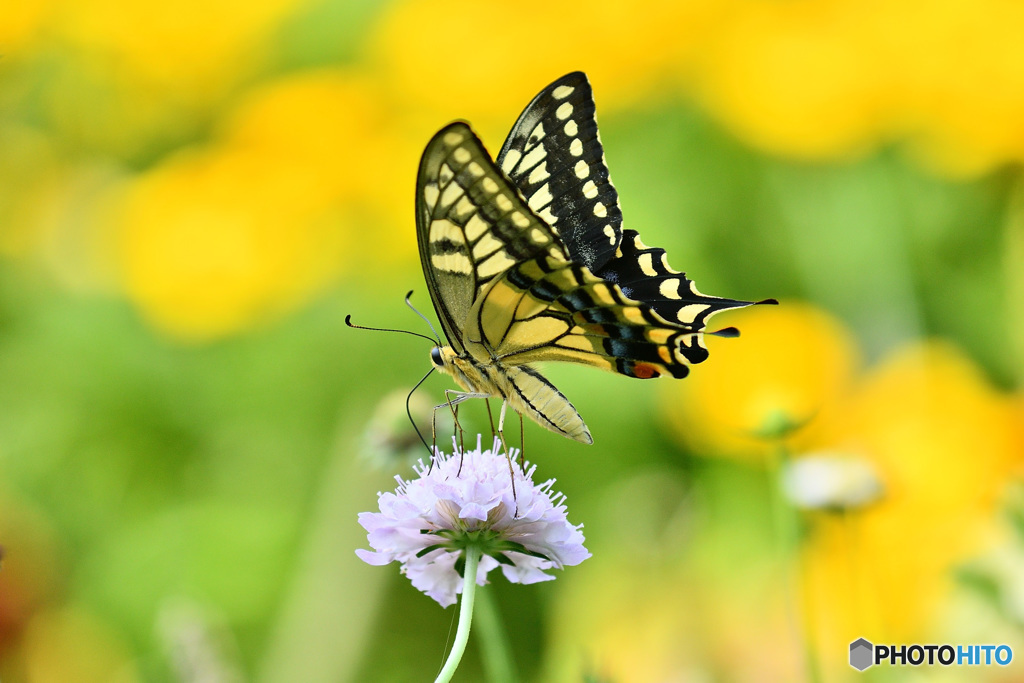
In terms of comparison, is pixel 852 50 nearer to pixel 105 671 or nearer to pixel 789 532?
pixel 789 532

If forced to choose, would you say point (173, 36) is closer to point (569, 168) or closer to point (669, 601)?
point (569, 168)

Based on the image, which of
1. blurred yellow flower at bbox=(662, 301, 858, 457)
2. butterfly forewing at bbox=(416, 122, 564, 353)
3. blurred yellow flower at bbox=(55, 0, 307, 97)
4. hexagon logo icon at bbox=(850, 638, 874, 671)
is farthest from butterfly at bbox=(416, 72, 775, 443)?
blurred yellow flower at bbox=(55, 0, 307, 97)

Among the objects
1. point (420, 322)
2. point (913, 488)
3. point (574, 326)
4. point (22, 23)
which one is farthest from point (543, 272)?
point (22, 23)

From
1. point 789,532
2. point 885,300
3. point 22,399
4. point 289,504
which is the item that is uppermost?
point 885,300

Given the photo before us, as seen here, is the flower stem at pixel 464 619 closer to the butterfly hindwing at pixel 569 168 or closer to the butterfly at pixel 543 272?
the butterfly at pixel 543 272

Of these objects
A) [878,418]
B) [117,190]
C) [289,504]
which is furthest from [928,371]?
[117,190]

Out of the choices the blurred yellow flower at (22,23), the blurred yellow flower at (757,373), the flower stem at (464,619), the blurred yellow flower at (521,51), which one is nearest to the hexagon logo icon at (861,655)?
the flower stem at (464,619)

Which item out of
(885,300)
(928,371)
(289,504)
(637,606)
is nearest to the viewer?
(637,606)
